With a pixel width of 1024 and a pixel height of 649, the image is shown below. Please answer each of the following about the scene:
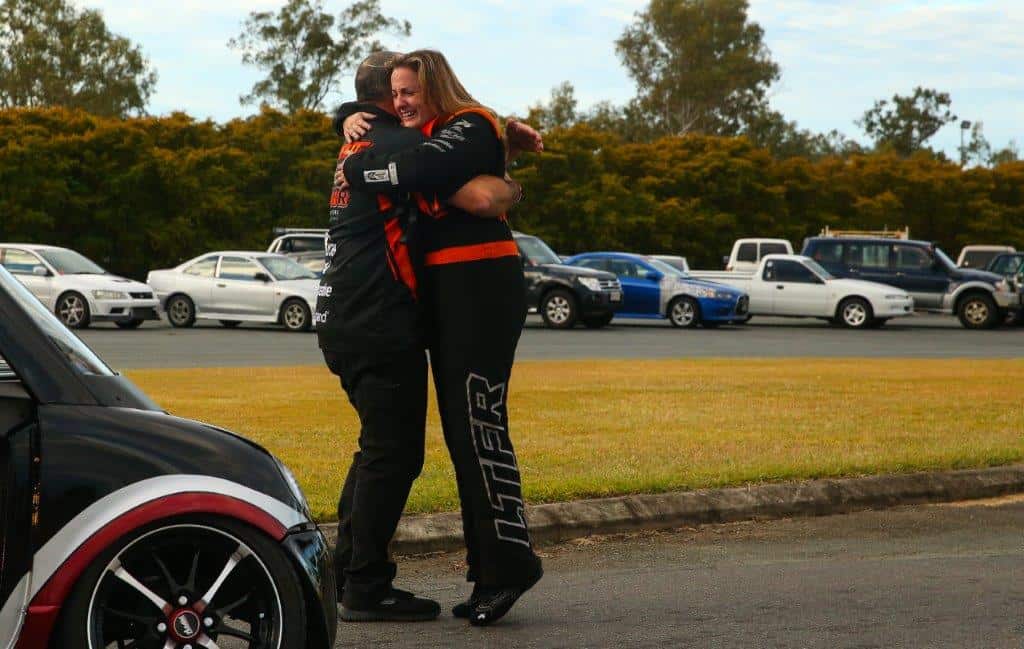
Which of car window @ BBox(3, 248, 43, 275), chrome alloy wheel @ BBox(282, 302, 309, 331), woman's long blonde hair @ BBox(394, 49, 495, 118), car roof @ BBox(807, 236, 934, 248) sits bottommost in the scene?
chrome alloy wheel @ BBox(282, 302, 309, 331)

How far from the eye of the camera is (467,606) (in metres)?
5.14

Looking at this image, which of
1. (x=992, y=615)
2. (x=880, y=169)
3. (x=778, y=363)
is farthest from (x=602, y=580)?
(x=880, y=169)

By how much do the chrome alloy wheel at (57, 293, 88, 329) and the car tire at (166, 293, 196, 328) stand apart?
223 centimetres

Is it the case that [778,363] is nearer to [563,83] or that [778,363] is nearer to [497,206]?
[497,206]

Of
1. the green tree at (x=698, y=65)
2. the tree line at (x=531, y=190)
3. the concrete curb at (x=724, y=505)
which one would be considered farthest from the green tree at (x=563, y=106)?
the concrete curb at (x=724, y=505)

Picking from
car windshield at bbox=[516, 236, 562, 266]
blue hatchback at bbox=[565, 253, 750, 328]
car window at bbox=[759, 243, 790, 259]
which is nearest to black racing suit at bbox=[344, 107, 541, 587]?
car windshield at bbox=[516, 236, 562, 266]

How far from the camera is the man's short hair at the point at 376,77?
16.4ft

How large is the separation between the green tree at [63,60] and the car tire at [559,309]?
4760cm

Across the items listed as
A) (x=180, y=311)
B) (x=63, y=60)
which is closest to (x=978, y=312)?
(x=180, y=311)

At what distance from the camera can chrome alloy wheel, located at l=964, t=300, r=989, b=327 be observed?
31.0 m

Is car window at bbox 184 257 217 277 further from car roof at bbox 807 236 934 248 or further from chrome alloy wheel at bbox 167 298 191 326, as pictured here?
car roof at bbox 807 236 934 248

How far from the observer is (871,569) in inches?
239

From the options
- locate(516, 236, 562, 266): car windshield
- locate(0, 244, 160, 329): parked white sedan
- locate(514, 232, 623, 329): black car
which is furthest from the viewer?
locate(516, 236, 562, 266): car windshield

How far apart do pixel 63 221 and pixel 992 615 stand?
135ft
